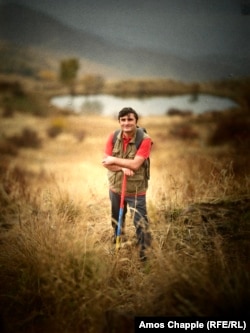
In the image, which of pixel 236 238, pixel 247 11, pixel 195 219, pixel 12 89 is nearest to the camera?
pixel 236 238

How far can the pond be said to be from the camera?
89.2ft

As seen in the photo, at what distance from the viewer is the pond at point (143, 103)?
27.2 meters

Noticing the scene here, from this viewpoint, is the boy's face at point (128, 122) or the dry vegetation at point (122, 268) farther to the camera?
the boy's face at point (128, 122)

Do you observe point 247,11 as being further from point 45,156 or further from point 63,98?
point 63,98

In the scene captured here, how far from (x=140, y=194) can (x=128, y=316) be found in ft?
4.27

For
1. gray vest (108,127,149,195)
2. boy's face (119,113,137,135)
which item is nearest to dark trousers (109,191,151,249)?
gray vest (108,127,149,195)

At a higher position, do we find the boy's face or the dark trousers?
the boy's face

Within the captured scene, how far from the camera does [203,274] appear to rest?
304cm

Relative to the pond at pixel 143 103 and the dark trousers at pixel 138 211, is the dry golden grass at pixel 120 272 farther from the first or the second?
the pond at pixel 143 103

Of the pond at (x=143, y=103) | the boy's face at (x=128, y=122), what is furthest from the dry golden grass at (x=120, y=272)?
the pond at (x=143, y=103)

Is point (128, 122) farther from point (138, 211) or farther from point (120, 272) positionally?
point (120, 272)

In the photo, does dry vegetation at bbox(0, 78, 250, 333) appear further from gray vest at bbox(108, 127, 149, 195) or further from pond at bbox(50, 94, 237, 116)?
pond at bbox(50, 94, 237, 116)

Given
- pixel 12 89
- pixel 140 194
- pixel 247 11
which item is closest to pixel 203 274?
pixel 140 194

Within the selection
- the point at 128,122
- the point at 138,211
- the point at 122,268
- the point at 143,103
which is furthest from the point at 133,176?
the point at 143,103
